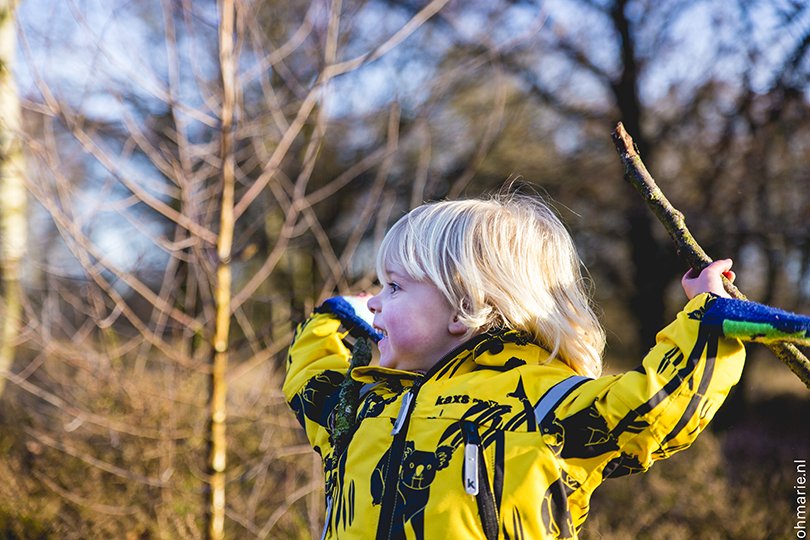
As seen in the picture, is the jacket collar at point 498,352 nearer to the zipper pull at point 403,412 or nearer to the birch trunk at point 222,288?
the zipper pull at point 403,412

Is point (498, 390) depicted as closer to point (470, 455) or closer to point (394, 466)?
point (470, 455)

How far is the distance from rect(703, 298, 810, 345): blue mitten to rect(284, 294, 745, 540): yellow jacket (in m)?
0.02

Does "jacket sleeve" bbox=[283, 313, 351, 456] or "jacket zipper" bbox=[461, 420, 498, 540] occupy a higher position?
"jacket sleeve" bbox=[283, 313, 351, 456]

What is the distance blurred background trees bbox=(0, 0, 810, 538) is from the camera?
3.21 metres

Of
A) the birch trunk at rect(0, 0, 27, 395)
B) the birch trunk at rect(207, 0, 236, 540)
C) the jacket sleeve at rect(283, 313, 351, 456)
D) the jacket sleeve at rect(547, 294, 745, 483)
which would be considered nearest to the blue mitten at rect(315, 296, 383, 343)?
the jacket sleeve at rect(283, 313, 351, 456)

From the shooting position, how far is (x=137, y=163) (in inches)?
326

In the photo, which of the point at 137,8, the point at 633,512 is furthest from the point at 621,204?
the point at 137,8

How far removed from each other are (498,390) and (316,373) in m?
0.61

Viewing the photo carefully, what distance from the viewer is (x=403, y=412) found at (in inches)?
63.7

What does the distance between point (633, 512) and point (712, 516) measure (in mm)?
412

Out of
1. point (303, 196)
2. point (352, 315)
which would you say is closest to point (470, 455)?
point (352, 315)

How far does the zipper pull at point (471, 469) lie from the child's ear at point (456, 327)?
274mm

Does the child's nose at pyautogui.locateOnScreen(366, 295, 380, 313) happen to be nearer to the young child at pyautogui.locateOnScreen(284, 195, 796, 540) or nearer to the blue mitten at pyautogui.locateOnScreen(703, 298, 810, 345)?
the young child at pyautogui.locateOnScreen(284, 195, 796, 540)

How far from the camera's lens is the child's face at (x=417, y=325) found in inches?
67.4
